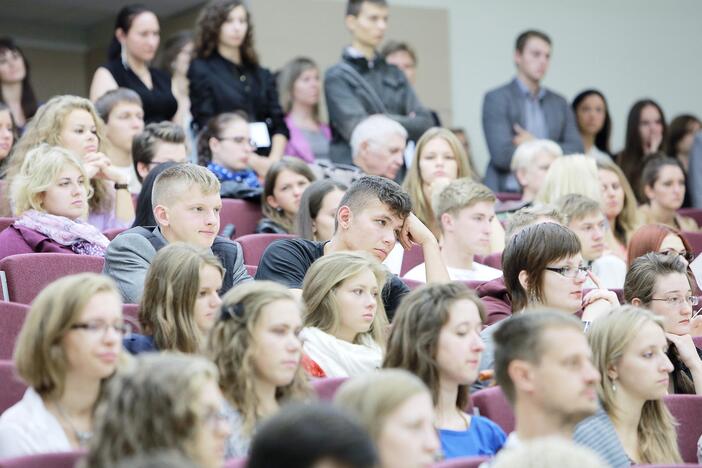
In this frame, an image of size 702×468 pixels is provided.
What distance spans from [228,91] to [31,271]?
248 cm

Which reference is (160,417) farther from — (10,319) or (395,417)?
(10,319)

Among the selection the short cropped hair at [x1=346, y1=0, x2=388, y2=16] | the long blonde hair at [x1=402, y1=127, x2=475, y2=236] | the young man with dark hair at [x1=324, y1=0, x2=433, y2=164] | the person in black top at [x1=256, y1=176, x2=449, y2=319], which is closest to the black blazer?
the young man with dark hair at [x1=324, y1=0, x2=433, y2=164]

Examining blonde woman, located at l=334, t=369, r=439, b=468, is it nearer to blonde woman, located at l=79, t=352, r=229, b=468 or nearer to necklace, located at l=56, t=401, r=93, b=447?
blonde woman, located at l=79, t=352, r=229, b=468

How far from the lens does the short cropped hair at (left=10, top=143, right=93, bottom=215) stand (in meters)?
4.05

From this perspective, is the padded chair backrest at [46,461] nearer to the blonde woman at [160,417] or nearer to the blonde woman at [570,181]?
the blonde woman at [160,417]

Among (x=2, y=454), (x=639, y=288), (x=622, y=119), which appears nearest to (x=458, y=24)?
(x=622, y=119)

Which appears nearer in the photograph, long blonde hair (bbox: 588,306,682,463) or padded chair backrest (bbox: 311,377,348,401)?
padded chair backrest (bbox: 311,377,348,401)

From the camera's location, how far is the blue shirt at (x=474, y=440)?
9.23ft

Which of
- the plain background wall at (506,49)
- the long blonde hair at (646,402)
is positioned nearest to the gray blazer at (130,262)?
the long blonde hair at (646,402)

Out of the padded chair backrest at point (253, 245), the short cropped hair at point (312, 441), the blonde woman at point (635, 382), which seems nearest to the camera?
the short cropped hair at point (312, 441)

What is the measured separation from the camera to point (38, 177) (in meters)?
4.06

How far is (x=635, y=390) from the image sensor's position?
3.13m

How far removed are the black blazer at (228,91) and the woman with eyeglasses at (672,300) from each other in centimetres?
258

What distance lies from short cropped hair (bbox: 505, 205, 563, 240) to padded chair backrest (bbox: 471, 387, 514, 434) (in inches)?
58.0
